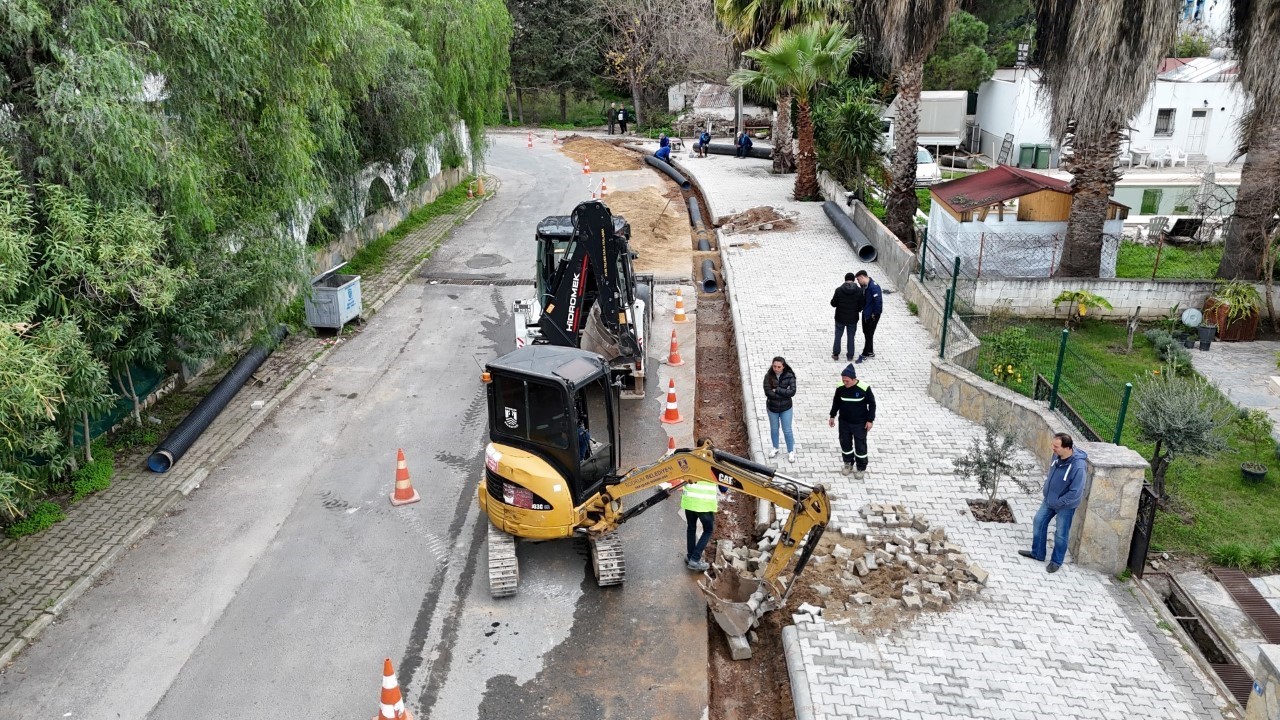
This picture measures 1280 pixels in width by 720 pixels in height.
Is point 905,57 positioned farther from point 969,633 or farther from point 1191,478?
point 969,633

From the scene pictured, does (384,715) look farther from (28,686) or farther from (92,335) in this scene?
(92,335)

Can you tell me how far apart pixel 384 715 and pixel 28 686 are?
3.32 metres

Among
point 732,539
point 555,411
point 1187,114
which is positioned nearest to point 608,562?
point 555,411

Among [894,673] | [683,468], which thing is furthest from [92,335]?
[894,673]

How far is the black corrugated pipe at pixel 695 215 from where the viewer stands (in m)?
25.3

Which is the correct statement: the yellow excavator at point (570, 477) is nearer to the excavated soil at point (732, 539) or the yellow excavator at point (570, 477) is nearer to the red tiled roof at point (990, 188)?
the excavated soil at point (732, 539)

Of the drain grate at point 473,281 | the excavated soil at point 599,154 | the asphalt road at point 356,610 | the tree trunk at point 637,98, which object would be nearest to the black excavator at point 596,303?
the asphalt road at point 356,610

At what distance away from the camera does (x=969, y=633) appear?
27.0 feet

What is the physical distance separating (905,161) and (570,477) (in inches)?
583

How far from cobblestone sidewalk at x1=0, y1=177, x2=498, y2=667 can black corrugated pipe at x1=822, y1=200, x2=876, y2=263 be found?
38.1ft

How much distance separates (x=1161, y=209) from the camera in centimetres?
2597

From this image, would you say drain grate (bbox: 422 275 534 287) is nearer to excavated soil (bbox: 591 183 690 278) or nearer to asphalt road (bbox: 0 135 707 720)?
excavated soil (bbox: 591 183 690 278)

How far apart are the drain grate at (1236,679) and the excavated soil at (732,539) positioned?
357cm

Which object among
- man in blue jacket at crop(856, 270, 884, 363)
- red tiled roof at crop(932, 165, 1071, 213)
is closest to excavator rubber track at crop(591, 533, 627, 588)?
man in blue jacket at crop(856, 270, 884, 363)
